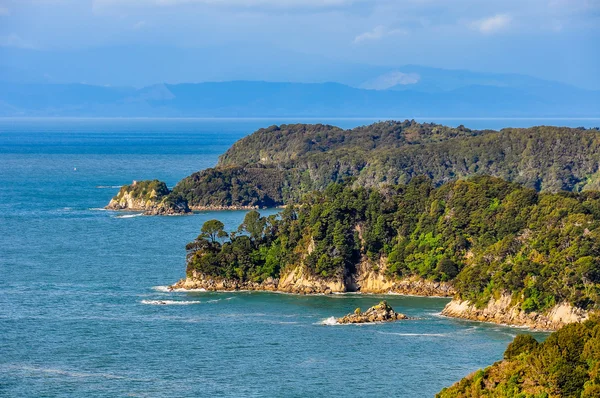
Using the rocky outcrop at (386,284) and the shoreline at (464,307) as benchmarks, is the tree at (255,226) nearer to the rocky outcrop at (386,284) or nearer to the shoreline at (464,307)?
the shoreline at (464,307)

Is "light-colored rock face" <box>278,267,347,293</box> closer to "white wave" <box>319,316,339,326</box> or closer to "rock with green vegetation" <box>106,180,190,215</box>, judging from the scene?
"white wave" <box>319,316,339,326</box>

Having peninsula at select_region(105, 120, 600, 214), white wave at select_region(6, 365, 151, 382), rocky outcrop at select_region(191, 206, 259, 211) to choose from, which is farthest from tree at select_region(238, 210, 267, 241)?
peninsula at select_region(105, 120, 600, 214)

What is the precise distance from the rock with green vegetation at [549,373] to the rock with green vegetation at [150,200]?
9406 cm

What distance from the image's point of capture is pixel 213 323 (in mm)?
75812

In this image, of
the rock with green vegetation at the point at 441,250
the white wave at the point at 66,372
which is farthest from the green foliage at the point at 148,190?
the white wave at the point at 66,372

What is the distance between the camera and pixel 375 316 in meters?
76.3

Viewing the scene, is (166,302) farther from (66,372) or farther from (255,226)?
(66,372)

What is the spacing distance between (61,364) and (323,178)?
119 metres

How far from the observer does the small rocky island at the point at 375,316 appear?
76125 millimetres

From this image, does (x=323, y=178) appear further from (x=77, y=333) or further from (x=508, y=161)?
(x=77, y=333)

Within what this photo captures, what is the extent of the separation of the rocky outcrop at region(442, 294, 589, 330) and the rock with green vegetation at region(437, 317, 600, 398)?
21.3 m

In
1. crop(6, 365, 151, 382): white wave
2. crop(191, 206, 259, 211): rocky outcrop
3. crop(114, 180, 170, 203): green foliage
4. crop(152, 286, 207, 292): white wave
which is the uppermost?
crop(114, 180, 170, 203): green foliage

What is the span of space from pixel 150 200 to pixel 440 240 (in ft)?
203

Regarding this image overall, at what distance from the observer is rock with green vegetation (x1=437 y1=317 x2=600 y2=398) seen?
159 feet
